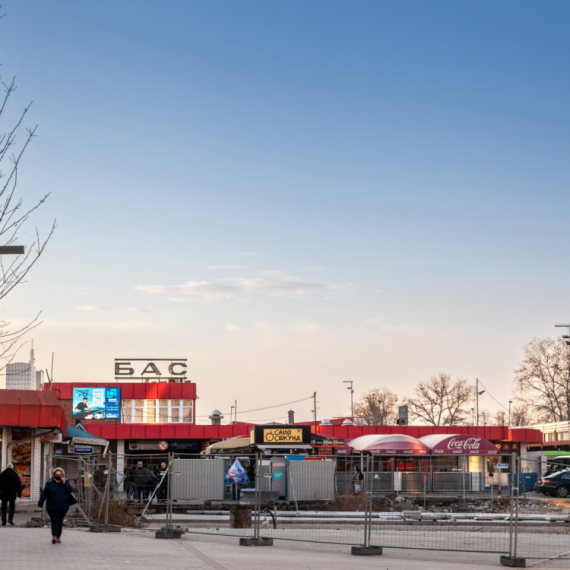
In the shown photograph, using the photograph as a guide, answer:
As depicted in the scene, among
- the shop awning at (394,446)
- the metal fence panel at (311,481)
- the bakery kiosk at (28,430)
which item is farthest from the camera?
the shop awning at (394,446)

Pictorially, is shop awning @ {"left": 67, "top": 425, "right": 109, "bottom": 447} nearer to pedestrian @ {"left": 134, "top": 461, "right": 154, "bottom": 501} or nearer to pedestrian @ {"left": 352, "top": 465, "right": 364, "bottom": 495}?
pedestrian @ {"left": 134, "top": 461, "right": 154, "bottom": 501}

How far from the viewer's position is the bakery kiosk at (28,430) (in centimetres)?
2981

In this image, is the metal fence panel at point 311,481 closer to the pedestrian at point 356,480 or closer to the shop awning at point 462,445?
the pedestrian at point 356,480

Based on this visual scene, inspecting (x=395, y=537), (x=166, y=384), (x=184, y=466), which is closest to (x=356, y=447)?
(x=184, y=466)

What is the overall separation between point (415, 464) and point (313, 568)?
2178cm

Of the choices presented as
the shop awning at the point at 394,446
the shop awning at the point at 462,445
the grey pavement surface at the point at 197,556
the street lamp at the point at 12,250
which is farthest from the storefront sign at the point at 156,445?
the street lamp at the point at 12,250

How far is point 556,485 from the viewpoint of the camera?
44125 mm

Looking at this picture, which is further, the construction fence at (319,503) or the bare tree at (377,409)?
the bare tree at (377,409)

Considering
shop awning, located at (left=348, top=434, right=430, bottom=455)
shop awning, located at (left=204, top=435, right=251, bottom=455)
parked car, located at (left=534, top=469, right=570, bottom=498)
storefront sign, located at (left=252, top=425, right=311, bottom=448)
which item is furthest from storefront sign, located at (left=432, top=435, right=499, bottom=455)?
A: shop awning, located at (left=204, top=435, right=251, bottom=455)

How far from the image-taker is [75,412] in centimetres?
7838

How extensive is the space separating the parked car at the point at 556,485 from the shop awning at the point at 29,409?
82.3 ft

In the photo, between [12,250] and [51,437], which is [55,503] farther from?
[51,437]

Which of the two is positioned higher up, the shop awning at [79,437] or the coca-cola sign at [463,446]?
the shop awning at [79,437]

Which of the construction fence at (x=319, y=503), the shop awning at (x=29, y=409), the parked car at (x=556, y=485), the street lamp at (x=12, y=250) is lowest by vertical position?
the parked car at (x=556, y=485)
